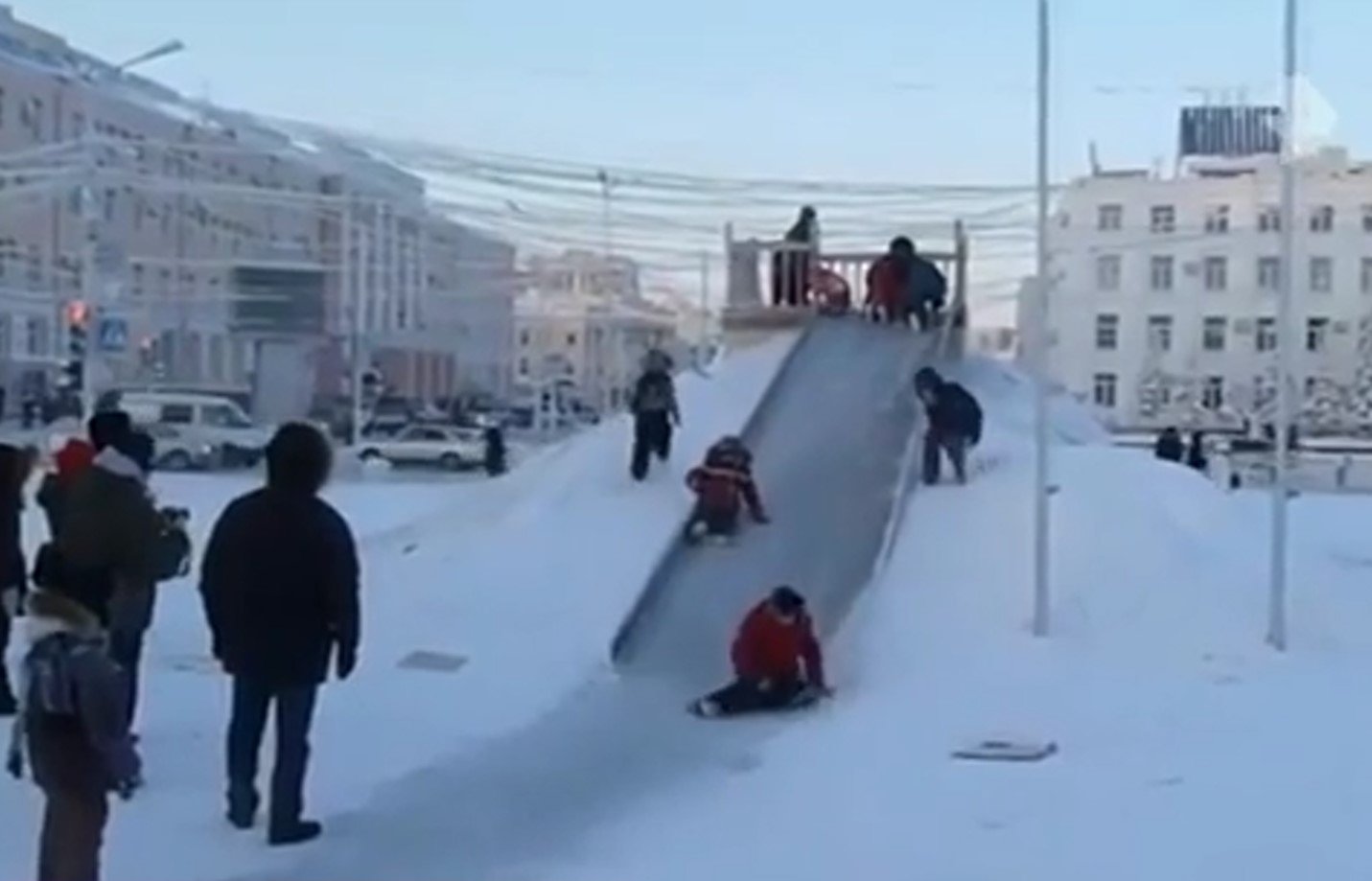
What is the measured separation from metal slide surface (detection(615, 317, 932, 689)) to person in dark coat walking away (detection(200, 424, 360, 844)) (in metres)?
5.94

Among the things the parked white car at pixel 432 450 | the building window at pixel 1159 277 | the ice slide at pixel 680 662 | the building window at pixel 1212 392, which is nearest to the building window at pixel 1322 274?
the building window at pixel 1212 392

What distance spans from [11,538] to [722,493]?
8.02m

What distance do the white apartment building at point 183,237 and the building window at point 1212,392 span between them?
2655 centimetres

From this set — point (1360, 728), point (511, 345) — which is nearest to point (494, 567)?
point (1360, 728)

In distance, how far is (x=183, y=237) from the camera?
3019 inches

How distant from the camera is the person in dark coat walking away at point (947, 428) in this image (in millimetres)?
19656

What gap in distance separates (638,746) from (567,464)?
923 cm

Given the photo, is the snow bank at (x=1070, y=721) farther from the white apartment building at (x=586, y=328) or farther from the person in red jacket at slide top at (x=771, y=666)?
the white apartment building at (x=586, y=328)

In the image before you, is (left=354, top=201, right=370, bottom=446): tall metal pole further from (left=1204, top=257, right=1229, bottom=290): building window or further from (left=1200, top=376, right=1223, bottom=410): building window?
(left=1204, top=257, right=1229, bottom=290): building window

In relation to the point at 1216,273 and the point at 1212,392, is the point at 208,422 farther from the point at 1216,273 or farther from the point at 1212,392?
the point at 1216,273

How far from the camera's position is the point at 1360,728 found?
1275 centimetres

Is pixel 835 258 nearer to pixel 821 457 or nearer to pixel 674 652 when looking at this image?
pixel 821 457

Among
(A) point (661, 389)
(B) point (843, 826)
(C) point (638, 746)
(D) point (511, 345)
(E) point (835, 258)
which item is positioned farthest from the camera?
(D) point (511, 345)

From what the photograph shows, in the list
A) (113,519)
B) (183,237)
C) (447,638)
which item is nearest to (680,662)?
(447,638)
